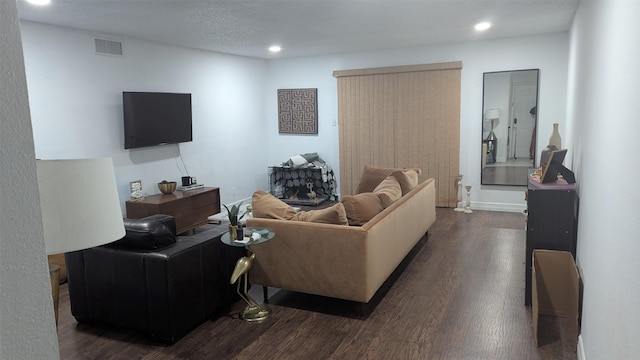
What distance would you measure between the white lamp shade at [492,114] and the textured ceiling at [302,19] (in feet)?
3.39

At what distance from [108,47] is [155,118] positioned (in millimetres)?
944

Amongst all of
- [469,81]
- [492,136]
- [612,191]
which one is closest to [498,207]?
[492,136]

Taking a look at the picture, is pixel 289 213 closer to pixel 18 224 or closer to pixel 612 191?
Result: pixel 612 191

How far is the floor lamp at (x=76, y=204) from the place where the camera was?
4.63 feet

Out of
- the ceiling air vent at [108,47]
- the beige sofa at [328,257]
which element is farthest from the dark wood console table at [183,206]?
the beige sofa at [328,257]

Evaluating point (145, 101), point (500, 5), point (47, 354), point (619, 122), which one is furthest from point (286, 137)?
point (47, 354)

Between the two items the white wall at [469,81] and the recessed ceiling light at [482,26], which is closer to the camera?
the recessed ceiling light at [482,26]

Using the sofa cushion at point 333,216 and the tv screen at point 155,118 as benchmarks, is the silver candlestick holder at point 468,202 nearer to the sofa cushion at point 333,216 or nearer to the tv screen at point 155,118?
the sofa cushion at point 333,216

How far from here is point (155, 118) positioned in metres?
5.63

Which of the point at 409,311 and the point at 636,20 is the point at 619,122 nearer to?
the point at 636,20

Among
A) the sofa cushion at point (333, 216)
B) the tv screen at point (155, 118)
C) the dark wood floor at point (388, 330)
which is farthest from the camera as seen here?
the tv screen at point (155, 118)

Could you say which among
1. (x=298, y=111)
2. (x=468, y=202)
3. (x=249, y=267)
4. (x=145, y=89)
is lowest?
(x=468, y=202)

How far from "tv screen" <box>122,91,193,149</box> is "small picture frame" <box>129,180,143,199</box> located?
443 mm

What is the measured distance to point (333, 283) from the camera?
3.37 meters
